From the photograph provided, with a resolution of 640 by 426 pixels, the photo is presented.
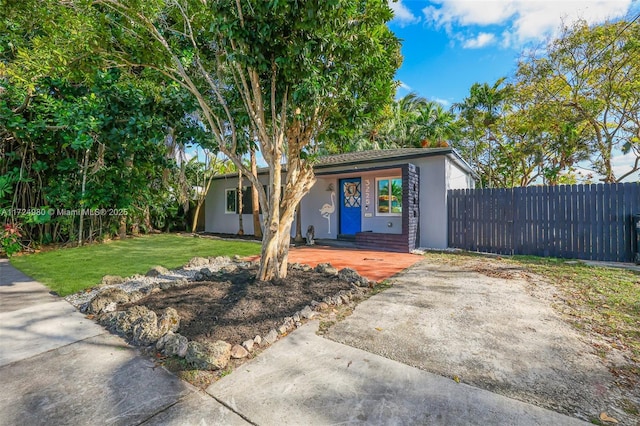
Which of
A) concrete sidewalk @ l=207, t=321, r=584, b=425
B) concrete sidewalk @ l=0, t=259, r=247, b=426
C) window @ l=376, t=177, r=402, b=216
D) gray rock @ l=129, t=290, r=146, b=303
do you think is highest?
window @ l=376, t=177, r=402, b=216

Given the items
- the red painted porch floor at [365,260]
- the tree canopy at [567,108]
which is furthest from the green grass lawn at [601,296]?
the tree canopy at [567,108]

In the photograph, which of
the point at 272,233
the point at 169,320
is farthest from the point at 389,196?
the point at 169,320

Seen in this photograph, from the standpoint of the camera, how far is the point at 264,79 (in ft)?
14.0

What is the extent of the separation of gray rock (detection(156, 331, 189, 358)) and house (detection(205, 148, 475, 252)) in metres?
6.56

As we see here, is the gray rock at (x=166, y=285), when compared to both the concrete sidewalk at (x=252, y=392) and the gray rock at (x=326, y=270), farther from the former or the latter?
the gray rock at (x=326, y=270)

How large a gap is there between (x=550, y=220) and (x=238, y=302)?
8.34m

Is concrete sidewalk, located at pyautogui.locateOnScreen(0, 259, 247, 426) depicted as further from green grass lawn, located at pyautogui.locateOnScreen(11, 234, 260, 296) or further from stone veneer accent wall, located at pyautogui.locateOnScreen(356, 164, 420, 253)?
stone veneer accent wall, located at pyautogui.locateOnScreen(356, 164, 420, 253)

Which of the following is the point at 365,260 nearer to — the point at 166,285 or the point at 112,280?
the point at 166,285

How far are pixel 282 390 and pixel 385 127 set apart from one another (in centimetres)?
1860

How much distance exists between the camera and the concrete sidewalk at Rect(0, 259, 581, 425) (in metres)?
1.74

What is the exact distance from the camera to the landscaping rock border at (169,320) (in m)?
2.37

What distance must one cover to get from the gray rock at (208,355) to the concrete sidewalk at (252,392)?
16 centimetres

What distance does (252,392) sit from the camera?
1.99 meters

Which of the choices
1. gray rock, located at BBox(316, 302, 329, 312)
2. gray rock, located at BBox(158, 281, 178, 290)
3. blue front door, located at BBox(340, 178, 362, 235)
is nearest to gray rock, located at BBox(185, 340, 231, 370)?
gray rock, located at BBox(316, 302, 329, 312)
